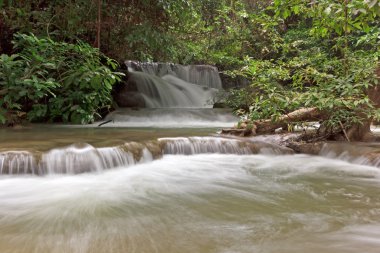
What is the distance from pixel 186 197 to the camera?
9.79ft

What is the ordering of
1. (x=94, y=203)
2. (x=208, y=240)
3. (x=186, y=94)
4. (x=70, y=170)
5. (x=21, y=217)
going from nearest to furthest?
(x=208, y=240) → (x=21, y=217) → (x=94, y=203) → (x=70, y=170) → (x=186, y=94)

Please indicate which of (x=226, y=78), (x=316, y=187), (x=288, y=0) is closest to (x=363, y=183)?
(x=316, y=187)

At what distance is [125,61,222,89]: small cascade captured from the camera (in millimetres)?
12406

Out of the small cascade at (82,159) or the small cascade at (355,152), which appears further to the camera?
the small cascade at (355,152)

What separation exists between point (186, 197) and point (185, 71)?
1069 centimetres

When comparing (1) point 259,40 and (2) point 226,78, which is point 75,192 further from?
(2) point 226,78

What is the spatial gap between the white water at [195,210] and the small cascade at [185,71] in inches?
341

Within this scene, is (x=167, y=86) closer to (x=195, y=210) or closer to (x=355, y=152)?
(x=355, y=152)

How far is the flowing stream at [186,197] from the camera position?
1949 millimetres

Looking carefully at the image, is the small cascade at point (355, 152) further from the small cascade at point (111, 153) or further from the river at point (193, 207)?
the small cascade at point (111, 153)

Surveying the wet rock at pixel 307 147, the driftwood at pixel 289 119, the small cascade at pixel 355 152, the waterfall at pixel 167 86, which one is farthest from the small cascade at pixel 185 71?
the small cascade at pixel 355 152

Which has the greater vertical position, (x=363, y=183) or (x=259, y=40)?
(x=259, y=40)

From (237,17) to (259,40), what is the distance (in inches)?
39.6

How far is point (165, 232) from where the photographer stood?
83.2 inches
